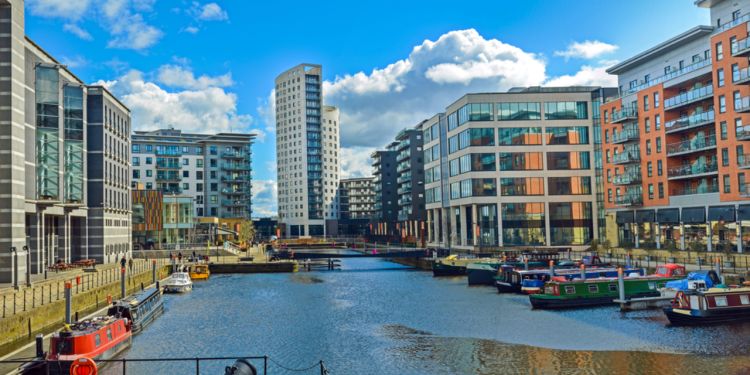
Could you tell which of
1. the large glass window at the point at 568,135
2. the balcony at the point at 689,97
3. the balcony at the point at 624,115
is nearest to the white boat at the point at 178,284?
the large glass window at the point at 568,135

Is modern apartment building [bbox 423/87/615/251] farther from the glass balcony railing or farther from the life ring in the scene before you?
the life ring

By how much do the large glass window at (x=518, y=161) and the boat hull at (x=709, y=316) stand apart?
60.2 metres

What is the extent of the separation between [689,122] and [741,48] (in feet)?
43.5

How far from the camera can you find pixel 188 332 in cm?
4266

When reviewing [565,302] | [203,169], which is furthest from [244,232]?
[565,302]

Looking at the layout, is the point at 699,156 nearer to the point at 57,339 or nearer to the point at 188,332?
the point at 188,332

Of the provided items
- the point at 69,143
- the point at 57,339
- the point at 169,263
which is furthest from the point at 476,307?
the point at 169,263

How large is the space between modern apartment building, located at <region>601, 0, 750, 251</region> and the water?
96.0 ft

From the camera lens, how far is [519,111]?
330ft

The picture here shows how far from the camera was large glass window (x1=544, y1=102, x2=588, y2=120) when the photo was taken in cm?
10069

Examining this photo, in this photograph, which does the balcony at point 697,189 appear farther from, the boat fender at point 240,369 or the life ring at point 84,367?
the life ring at point 84,367

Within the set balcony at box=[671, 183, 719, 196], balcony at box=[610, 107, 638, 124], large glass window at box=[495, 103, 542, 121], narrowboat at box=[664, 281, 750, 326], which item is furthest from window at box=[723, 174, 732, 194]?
large glass window at box=[495, 103, 542, 121]

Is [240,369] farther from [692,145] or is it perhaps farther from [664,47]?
[664,47]

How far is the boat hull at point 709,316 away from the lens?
1576 inches
